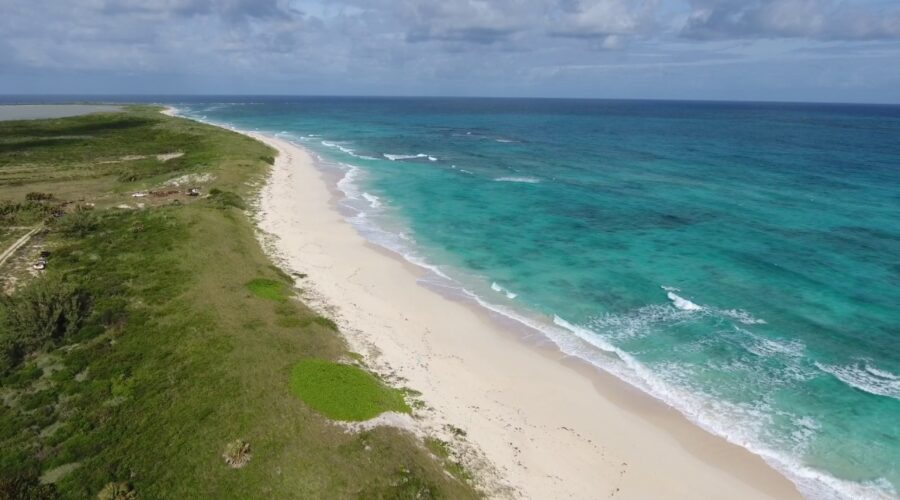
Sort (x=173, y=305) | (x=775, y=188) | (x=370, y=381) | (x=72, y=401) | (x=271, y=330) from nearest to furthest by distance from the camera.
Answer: (x=72, y=401)
(x=370, y=381)
(x=271, y=330)
(x=173, y=305)
(x=775, y=188)

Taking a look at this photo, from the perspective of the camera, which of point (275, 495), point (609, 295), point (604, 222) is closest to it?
point (275, 495)

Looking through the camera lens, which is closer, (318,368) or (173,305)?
(318,368)

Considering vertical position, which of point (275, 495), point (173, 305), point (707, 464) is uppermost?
point (173, 305)

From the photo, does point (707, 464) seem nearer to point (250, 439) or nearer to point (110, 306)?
point (250, 439)

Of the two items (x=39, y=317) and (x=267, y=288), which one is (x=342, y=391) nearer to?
(x=267, y=288)

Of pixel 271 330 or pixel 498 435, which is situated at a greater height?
pixel 271 330

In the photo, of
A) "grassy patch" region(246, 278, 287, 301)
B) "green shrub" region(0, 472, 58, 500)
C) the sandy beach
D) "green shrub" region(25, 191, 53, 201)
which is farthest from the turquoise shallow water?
"green shrub" region(25, 191, 53, 201)

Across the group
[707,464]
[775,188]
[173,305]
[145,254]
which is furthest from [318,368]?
[775,188]
